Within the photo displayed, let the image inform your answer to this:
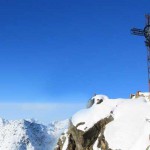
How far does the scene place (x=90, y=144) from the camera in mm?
62594

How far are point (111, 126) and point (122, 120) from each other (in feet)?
6.60

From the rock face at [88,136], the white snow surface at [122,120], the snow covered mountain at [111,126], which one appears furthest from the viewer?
the rock face at [88,136]

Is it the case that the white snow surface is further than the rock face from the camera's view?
No

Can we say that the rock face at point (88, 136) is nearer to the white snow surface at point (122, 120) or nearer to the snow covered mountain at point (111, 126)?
the snow covered mountain at point (111, 126)

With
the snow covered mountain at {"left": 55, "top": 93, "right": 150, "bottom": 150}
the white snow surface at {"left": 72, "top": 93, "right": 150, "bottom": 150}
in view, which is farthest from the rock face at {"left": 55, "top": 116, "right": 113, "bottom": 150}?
the white snow surface at {"left": 72, "top": 93, "right": 150, "bottom": 150}

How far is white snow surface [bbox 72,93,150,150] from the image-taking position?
181 feet

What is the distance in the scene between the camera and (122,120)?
61688mm

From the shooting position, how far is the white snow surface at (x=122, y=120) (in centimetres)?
5512

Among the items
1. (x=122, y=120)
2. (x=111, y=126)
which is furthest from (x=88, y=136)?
(x=122, y=120)

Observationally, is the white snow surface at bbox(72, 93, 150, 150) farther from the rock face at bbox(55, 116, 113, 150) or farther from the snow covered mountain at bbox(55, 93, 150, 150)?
the rock face at bbox(55, 116, 113, 150)

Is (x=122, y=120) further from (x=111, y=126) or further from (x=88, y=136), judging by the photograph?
(x=88, y=136)

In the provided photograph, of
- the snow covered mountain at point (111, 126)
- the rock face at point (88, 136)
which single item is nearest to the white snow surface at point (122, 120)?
the snow covered mountain at point (111, 126)

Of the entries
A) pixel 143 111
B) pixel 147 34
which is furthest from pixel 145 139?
pixel 147 34

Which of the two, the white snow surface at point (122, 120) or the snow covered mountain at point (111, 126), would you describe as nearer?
the white snow surface at point (122, 120)
